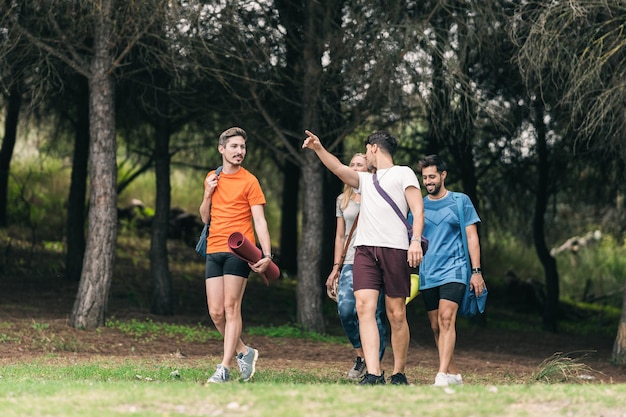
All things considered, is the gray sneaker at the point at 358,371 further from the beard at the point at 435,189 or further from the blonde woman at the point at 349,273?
the beard at the point at 435,189

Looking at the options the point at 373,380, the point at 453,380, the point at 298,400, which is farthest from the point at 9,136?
the point at 298,400

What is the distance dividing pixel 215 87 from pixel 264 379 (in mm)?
7417

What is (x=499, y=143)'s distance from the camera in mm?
19656

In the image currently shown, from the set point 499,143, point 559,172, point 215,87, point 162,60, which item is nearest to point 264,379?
point 162,60

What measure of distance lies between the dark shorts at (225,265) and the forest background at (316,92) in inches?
202

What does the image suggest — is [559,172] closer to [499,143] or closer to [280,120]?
[499,143]

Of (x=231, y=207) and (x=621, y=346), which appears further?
(x=621, y=346)

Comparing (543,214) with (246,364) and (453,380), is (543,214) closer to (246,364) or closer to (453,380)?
(453,380)

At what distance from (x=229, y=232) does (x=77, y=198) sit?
11815 mm

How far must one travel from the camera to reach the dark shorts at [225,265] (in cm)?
861

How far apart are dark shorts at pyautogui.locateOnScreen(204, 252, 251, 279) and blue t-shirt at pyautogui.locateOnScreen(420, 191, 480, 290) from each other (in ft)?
5.09

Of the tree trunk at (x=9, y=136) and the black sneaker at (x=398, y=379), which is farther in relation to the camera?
the tree trunk at (x=9, y=136)

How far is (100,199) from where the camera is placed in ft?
47.0

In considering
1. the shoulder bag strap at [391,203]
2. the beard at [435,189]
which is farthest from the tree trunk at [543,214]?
→ the shoulder bag strap at [391,203]
